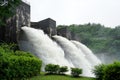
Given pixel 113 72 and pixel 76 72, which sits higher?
pixel 113 72

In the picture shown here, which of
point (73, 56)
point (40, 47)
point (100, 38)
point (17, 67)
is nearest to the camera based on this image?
point (17, 67)

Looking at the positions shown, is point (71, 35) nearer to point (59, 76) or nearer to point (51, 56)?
point (51, 56)

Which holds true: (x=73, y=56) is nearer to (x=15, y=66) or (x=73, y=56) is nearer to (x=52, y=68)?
(x=52, y=68)

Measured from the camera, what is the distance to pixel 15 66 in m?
14.9

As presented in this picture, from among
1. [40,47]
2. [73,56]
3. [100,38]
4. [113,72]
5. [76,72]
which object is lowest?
[76,72]

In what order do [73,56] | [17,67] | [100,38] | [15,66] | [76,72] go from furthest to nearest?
[100,38]
[73,56]
[76,72]
[17,67]
[15,66]

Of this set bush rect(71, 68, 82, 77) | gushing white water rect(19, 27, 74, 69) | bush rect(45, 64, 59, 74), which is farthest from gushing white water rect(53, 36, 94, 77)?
bush rect(45, 64, 59, 74)

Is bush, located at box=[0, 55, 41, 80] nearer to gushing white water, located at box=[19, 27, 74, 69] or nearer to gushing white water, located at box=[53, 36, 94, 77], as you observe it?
gushing white water, located at box=[19, 27, 74, 69]

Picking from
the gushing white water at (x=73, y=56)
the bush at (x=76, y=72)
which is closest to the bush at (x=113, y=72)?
the bush at (x=76, y=72)

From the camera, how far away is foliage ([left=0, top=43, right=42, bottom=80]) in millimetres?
14188

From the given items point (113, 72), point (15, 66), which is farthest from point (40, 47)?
point (113, 72)

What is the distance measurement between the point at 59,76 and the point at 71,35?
1852 centimetres

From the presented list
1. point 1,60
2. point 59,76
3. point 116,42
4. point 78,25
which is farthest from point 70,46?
point 78,25

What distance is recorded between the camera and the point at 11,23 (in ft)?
79.8
